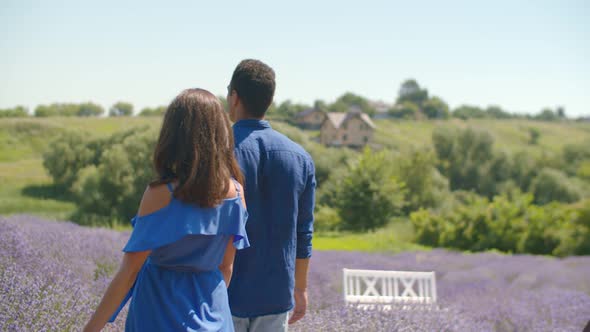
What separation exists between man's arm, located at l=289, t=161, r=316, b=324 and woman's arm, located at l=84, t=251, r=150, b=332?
88 centimetres

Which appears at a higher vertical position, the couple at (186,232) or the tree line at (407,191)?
the couple at (186,232)

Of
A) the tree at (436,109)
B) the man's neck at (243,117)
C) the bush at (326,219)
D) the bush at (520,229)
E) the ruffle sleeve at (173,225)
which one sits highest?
the tree at (436,109)

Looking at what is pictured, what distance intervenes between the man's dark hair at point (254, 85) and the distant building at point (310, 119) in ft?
114

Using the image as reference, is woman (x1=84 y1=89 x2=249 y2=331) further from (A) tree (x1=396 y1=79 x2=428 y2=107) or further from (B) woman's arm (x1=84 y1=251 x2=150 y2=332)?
(A) tree (x1=396 y1=79 x2=428 y2=107)

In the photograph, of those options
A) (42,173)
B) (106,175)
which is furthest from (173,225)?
(106,175)

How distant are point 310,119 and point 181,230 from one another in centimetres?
3752

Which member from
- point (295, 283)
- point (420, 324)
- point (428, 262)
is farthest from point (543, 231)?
point (295, 283)

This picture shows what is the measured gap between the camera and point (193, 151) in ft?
5.71

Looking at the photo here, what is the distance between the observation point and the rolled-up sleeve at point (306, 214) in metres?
2.43

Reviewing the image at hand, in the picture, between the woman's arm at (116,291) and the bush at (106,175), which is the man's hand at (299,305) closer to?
the woman's arm at (116,291)

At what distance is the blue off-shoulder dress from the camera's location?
5.64 ft

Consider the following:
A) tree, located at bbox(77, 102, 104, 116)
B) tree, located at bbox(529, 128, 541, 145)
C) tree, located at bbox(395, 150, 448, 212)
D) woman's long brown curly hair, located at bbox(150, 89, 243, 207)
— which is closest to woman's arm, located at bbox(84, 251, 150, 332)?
woman's long brown curly hair, located at bbox(150, 89, 243, 207)

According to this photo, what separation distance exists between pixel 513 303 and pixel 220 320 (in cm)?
434

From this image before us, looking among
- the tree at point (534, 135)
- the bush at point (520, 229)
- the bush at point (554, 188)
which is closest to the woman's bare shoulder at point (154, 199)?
the bush at point (520, 229)
